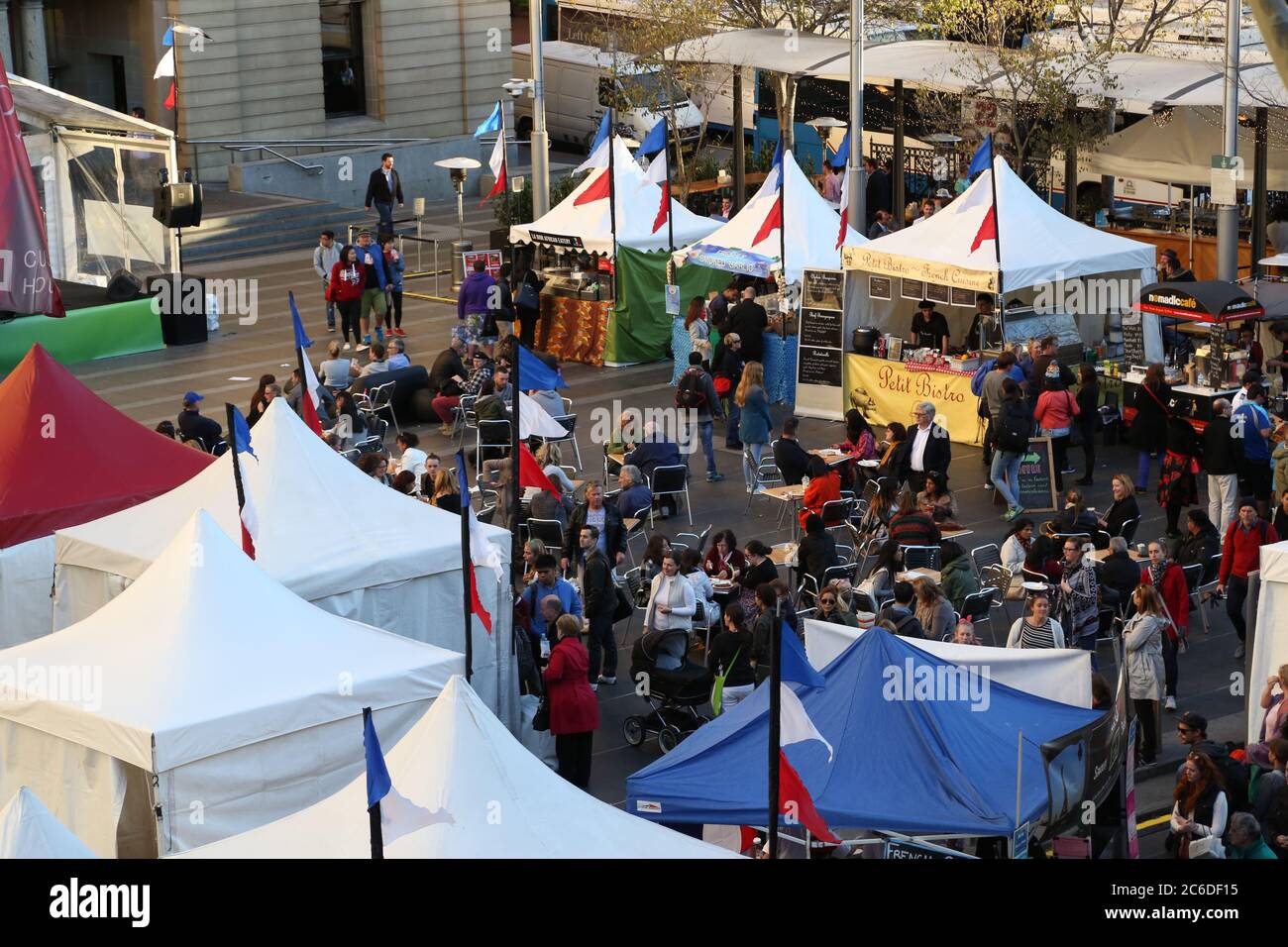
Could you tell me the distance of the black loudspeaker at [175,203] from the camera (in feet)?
85.2

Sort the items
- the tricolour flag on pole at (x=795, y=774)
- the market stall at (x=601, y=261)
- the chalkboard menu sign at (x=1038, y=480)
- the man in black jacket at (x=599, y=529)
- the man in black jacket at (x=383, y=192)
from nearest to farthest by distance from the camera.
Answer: the tricolour flag on pole at (x=795, y=774), the man in black jacket at (x=599, y=529), the chalkboard menu sign at (x=1038, y=480), the market stall at (x=601, y=261), the man in black jacket at (x=383, y=192)

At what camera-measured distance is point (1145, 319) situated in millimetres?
23219

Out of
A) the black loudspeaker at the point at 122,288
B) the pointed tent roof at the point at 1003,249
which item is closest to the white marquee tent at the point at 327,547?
the pointed tent roof at the point at 1003,249

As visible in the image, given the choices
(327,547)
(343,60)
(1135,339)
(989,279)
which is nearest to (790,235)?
(989,279)

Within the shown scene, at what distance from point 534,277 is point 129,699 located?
16.3 metres

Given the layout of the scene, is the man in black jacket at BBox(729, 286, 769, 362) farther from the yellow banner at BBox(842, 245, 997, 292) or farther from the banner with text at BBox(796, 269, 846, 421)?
the yellow banner at BBox(842, 245, 997, 292)

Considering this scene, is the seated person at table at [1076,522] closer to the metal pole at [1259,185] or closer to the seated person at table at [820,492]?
the seated person at table at [820,492]

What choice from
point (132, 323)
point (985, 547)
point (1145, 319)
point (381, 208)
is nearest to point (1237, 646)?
Result: point (985, 547)

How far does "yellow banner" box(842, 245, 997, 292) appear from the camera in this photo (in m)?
22.7

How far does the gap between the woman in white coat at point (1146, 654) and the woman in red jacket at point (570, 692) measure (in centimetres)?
388

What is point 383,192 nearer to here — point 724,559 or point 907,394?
point 907,394

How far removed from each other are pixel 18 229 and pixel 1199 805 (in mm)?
15051

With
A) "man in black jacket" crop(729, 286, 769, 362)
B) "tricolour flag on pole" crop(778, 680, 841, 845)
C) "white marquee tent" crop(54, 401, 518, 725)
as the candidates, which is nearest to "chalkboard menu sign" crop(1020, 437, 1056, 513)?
"man in black jacket" crop(729, 286, 769, 362)
